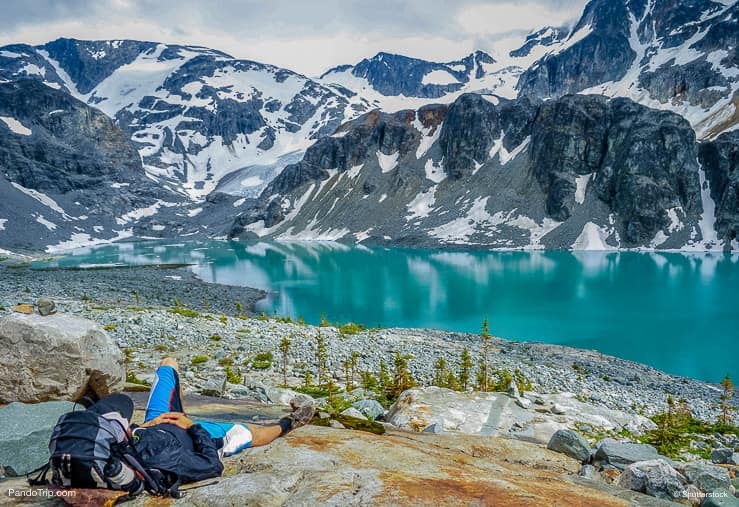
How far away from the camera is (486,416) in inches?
469

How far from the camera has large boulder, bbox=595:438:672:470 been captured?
7.36 m

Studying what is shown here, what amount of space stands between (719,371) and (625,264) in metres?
66.4

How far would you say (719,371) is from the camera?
103 ft

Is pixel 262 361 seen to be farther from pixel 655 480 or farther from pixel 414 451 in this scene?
→ pixel 655 480

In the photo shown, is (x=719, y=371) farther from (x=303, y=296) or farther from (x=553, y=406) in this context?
(x=303, y=296)

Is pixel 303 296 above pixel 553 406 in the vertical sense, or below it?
below

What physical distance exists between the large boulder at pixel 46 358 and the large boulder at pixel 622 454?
354 inches

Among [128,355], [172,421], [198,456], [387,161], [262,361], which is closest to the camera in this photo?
[198,456]

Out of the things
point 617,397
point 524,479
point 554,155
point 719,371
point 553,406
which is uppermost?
point 554,155

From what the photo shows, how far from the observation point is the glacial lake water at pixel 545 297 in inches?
1535

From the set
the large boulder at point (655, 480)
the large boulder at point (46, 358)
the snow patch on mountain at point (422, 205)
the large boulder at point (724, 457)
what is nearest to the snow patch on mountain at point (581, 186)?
the snow patch on mountain at point (422, 205)

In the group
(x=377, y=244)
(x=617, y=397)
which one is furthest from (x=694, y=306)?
(x=377, y=244)

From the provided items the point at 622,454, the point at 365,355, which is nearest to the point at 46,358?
the point at 622,454

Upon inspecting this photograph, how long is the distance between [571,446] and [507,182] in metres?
152
